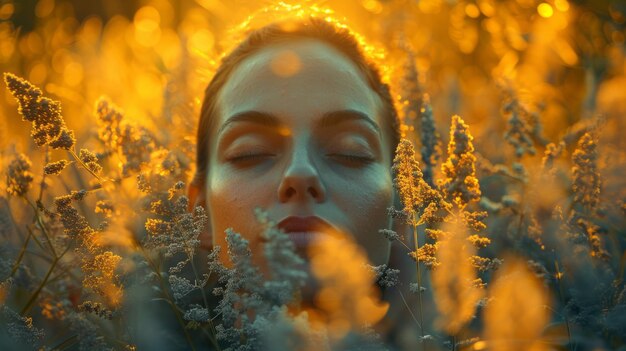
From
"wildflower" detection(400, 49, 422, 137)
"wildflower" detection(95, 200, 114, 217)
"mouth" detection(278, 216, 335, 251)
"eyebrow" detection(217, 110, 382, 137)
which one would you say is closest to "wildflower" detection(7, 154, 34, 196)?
"wildflower" detection(95, 200, 114, 217)

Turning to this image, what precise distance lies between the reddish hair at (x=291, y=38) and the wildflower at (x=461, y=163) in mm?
743

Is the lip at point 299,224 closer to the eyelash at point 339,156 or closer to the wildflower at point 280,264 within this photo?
the eyelash at point 339,156

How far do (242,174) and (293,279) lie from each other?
858 mm

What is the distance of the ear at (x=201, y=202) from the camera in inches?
76.2

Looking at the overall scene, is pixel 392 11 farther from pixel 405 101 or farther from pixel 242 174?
pixel 242 174

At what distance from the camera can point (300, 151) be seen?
1656 mm

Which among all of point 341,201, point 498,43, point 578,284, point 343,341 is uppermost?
point 498,43

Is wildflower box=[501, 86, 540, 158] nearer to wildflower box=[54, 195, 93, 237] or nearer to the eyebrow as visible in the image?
the eyebrow

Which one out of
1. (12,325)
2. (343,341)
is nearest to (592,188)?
(343,341)

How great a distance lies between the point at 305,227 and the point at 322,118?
1.05 feet

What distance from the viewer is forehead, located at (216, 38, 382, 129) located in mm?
1771

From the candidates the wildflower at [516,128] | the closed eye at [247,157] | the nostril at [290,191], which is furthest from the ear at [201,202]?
the wildflower at [516,128]

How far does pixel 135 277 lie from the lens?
1275 mm

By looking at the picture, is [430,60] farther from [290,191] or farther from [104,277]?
[104,277]
